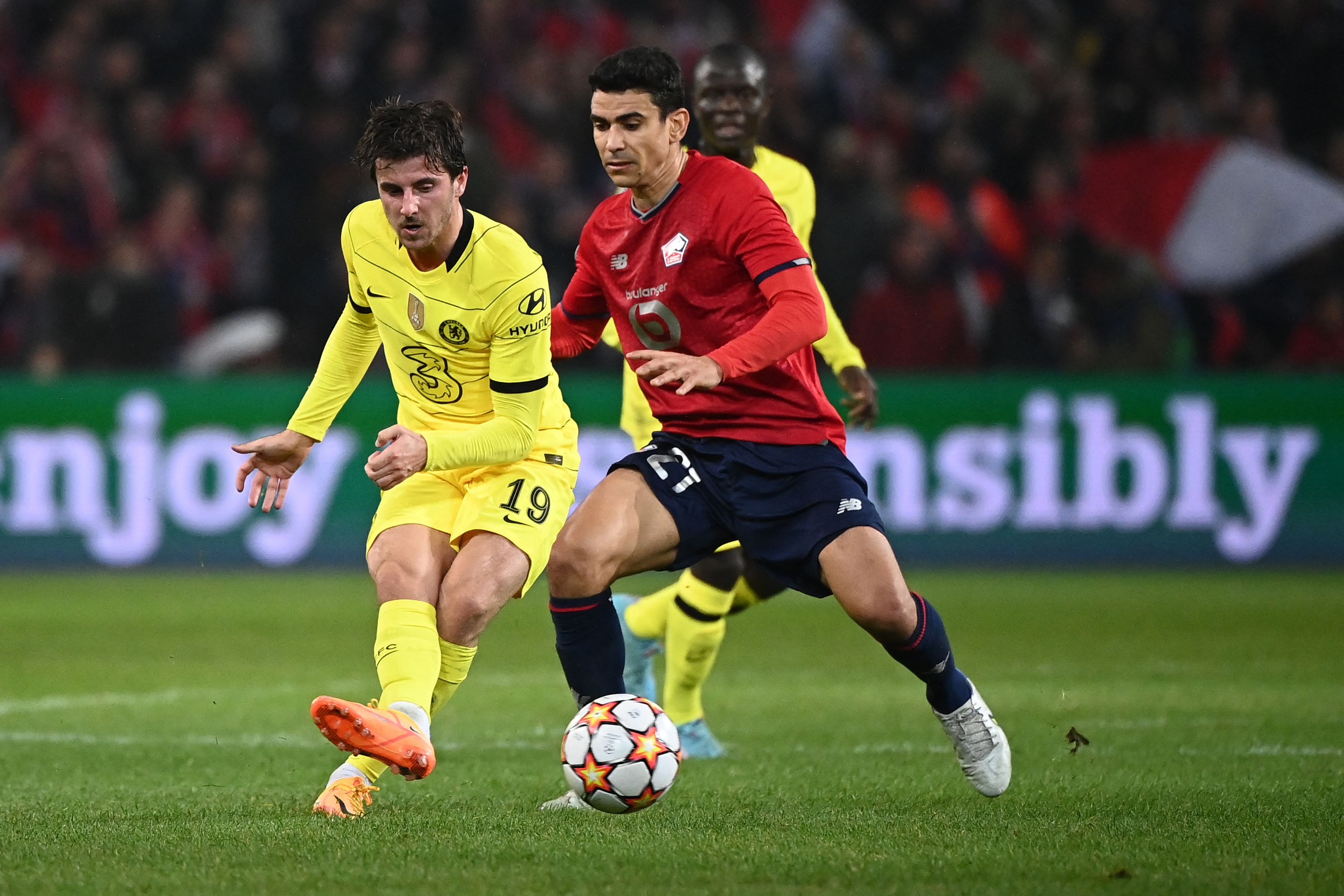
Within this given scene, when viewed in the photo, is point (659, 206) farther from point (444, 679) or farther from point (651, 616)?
point (651, 616)

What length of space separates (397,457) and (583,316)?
1.07 metres

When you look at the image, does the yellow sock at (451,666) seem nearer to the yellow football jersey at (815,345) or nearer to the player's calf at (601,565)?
the player's calf at (601,565)

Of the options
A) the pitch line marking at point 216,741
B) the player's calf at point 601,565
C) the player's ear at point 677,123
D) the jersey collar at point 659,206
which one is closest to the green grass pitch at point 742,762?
the pitch line marking at point 216,741

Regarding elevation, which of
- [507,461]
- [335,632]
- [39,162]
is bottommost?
[335,632]

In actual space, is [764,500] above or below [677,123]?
below

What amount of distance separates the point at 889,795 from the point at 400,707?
55.2 inches

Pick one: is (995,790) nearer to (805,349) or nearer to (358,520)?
(805,349)

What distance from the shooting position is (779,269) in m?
4.75

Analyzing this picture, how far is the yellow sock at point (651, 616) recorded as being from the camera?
21.7 feet

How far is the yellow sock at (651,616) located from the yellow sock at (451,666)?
165 centimetres

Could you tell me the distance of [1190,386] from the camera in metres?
11.9

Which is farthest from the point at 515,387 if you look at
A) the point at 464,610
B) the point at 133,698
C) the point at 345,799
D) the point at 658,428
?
the point at 133,698

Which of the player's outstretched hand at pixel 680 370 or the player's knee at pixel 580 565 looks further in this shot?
the player's knee at pixel 580 565

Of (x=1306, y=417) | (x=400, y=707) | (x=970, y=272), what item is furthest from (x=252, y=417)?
(x=400, y=707)
